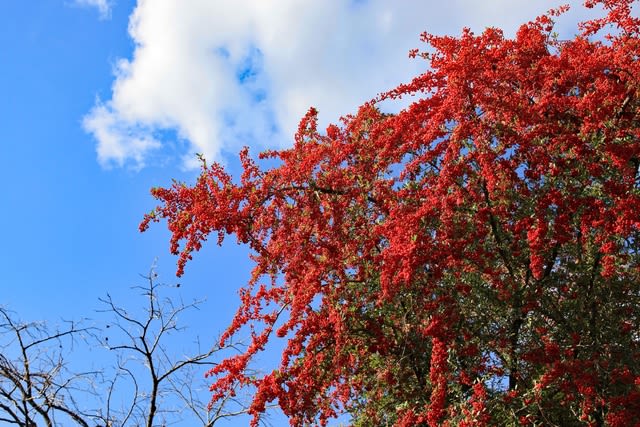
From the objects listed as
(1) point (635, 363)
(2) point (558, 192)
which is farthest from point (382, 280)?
(1) point (635, 363)

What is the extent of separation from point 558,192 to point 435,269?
1.83 metres

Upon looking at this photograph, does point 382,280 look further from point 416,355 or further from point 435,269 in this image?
point 416,355

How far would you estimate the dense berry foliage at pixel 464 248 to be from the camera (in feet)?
25.5

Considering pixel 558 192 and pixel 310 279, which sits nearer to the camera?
pixel 558 192

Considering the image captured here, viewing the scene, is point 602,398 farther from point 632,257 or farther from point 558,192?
point 558,192

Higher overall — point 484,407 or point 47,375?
point 47,375

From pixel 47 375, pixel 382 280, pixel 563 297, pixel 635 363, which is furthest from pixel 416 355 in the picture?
pixel 47 375

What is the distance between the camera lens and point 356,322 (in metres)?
8.70

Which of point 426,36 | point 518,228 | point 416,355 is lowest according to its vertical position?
point 416,355

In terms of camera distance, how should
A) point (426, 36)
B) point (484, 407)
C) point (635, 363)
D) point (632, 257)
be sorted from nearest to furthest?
point (484, 407) < point (635, 363) < point (632, 257) < point (426, 36)

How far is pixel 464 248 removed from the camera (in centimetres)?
813

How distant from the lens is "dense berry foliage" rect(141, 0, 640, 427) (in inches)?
306

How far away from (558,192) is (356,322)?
308 centimetres

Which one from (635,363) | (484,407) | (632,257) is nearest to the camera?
(484,407)
